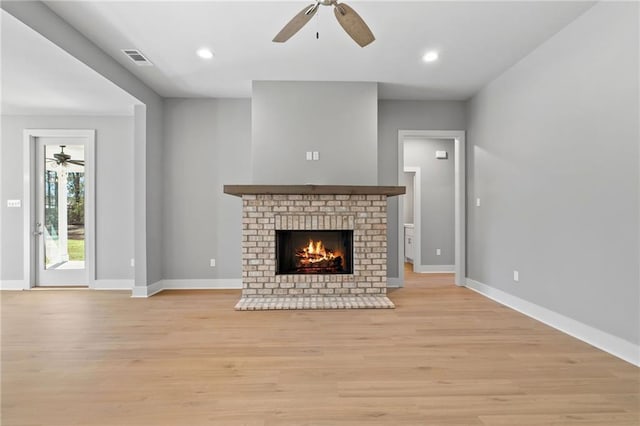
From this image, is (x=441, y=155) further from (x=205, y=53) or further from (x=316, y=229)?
(x=205, y=53)

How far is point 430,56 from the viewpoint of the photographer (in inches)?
144

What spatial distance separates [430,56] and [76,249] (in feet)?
18.3

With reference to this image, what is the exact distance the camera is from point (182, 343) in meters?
2.80

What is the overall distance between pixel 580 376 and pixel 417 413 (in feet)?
4.10

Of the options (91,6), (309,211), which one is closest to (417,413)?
(309,211)

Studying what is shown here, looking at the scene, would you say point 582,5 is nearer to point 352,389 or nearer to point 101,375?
point 352,389

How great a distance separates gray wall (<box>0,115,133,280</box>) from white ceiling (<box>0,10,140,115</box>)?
197 mm

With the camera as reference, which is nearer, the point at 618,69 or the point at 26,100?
the point at 618,69

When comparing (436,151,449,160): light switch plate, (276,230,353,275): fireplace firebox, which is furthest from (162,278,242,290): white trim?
(436,151,449,160): light switch plate

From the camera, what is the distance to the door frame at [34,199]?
502 cm

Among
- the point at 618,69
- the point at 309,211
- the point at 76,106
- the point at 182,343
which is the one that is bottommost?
the point at 182,343

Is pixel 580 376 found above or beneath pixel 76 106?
beneath

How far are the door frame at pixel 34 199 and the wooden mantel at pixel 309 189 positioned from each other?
8.55ft

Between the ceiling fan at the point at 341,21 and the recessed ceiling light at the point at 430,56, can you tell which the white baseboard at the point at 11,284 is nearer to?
the ceiling fan at the point at 341,21
